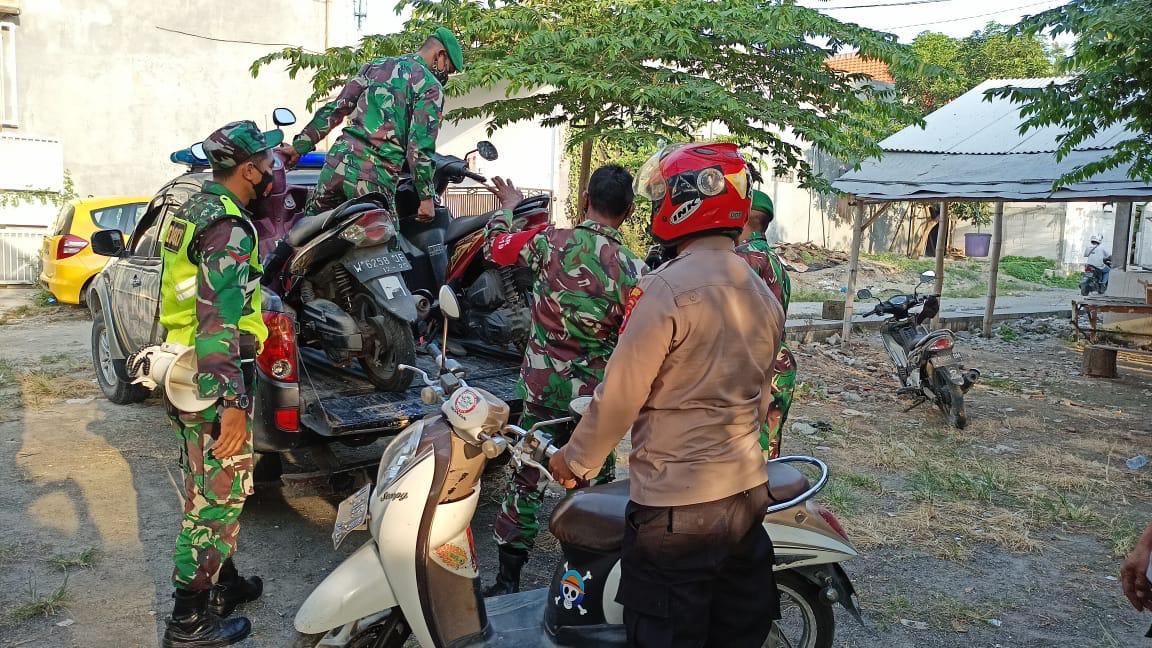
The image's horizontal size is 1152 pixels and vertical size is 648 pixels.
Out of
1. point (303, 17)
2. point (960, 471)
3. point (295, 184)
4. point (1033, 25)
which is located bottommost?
point (960, 471)

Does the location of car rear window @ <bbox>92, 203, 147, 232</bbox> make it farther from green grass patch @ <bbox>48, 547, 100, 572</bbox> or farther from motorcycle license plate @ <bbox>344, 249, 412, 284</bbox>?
motorcycle license plate @ <bbox>344, 249, 412, 284</bbox>

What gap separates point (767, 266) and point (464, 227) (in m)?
2.03

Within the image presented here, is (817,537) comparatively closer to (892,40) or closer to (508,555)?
(508,555)

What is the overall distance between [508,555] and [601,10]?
5.38 m

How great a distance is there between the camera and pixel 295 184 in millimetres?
6172

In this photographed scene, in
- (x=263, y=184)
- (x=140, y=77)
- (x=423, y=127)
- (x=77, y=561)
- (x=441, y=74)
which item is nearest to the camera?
(x=263, y=184)

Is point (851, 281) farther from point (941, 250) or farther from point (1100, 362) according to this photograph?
point (1100, 362)

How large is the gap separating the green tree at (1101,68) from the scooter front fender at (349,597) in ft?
20.1

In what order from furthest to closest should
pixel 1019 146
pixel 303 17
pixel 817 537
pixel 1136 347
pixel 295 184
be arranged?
pixel 303 17, pixel 1019 146, pixel 1136 347, pixel 295 184, pixel 817 537

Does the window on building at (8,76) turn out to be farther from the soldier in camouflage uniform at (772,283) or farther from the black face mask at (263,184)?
the soldier in camouflage uniform at (772,283)

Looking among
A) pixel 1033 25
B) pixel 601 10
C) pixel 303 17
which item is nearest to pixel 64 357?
pixel 601 10

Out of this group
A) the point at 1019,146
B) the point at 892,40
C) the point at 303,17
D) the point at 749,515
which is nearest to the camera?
the point at 749,515

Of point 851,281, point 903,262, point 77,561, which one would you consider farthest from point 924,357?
point 903,262

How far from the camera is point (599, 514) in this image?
274 centimetres
